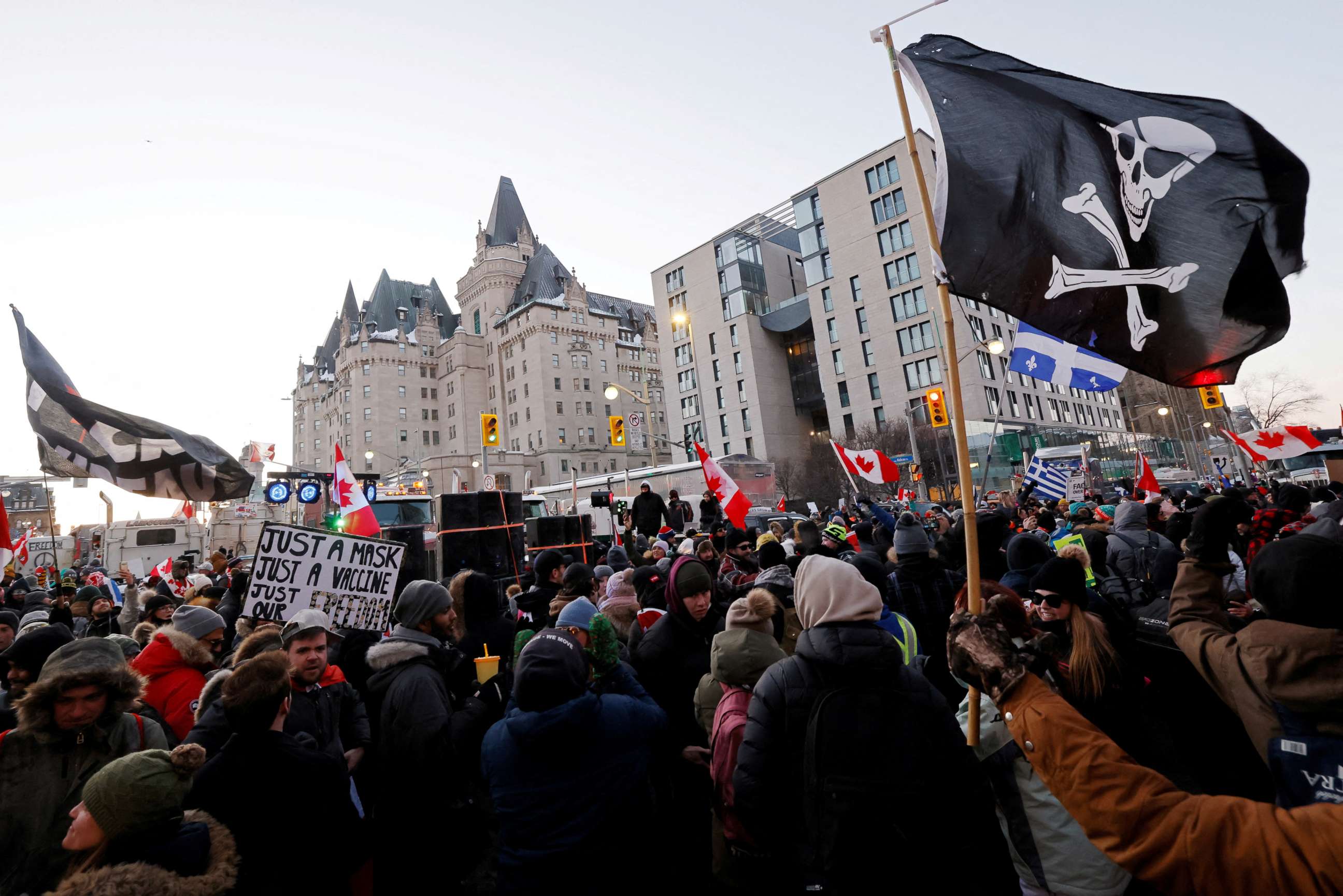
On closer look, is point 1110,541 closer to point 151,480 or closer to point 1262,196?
point 1262,196

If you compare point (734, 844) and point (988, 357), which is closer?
point (734, 844)

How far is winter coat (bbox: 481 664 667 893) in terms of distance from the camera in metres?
2.88

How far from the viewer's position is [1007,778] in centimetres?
272

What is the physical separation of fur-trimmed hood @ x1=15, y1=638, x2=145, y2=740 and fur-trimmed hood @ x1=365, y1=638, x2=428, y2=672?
1092 mm

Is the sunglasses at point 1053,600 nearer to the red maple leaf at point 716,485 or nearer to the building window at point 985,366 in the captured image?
the red maple leaf at point 716,485

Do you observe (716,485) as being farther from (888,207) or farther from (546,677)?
(888,207)

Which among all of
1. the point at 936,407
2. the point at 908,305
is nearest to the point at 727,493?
the point at 936,407

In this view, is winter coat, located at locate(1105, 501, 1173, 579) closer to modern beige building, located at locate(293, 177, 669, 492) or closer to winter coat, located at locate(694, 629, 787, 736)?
winter coat, located at locate(694, 629, 787, 736)

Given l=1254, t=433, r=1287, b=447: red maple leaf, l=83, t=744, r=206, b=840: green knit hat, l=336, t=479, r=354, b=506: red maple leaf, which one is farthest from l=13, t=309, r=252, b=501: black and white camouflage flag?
l=1254, t=433, r=1287, b=447: red maple leaf

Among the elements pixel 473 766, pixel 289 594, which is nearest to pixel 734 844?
pixel 473 766

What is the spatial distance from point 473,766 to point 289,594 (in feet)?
9.08

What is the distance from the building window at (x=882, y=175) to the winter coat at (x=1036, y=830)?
225 feet

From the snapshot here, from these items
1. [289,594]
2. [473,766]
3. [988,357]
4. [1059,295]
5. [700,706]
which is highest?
[988,357]

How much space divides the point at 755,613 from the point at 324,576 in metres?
4.32
